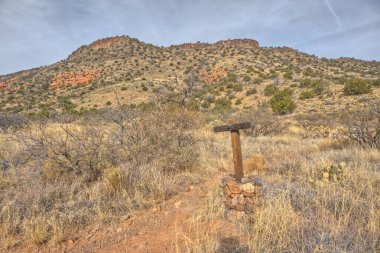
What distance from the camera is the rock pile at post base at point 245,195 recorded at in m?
4.16

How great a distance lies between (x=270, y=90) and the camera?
27297 millimetres

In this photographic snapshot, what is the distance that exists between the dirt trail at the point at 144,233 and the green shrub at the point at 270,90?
23.5 m

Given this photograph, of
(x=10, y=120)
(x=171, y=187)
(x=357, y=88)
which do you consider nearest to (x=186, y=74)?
(x=10, y=120)

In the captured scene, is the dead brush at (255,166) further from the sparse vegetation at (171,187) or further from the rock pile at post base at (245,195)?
the rock pile at post base at (245,195)

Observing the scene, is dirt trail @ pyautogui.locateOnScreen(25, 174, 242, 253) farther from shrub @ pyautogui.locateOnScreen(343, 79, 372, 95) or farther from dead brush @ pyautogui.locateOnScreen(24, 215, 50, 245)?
shrub @ pyautogui.locateOnScreen(343, 79, 372, 95)

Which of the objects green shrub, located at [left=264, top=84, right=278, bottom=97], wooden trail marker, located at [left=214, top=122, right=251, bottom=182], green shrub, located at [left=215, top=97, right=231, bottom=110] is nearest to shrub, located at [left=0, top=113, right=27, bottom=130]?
wooden trail marker, located at [left=214, top=122, right=251, bottom=182]

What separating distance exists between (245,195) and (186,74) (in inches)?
657

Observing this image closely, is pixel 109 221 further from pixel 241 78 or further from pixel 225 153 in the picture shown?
pixel 241 78

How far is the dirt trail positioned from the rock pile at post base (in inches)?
17.2

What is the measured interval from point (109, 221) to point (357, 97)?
67.5ft

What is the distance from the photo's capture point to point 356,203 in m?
4.02

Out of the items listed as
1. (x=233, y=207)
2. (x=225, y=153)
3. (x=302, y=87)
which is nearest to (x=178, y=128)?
(x=225, y=153)

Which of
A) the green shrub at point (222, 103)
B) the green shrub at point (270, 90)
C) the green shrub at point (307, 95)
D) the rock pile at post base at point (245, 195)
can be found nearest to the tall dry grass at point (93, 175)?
the rock pile at post base at point (245, 195)

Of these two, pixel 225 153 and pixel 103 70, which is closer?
pixel 225 153
